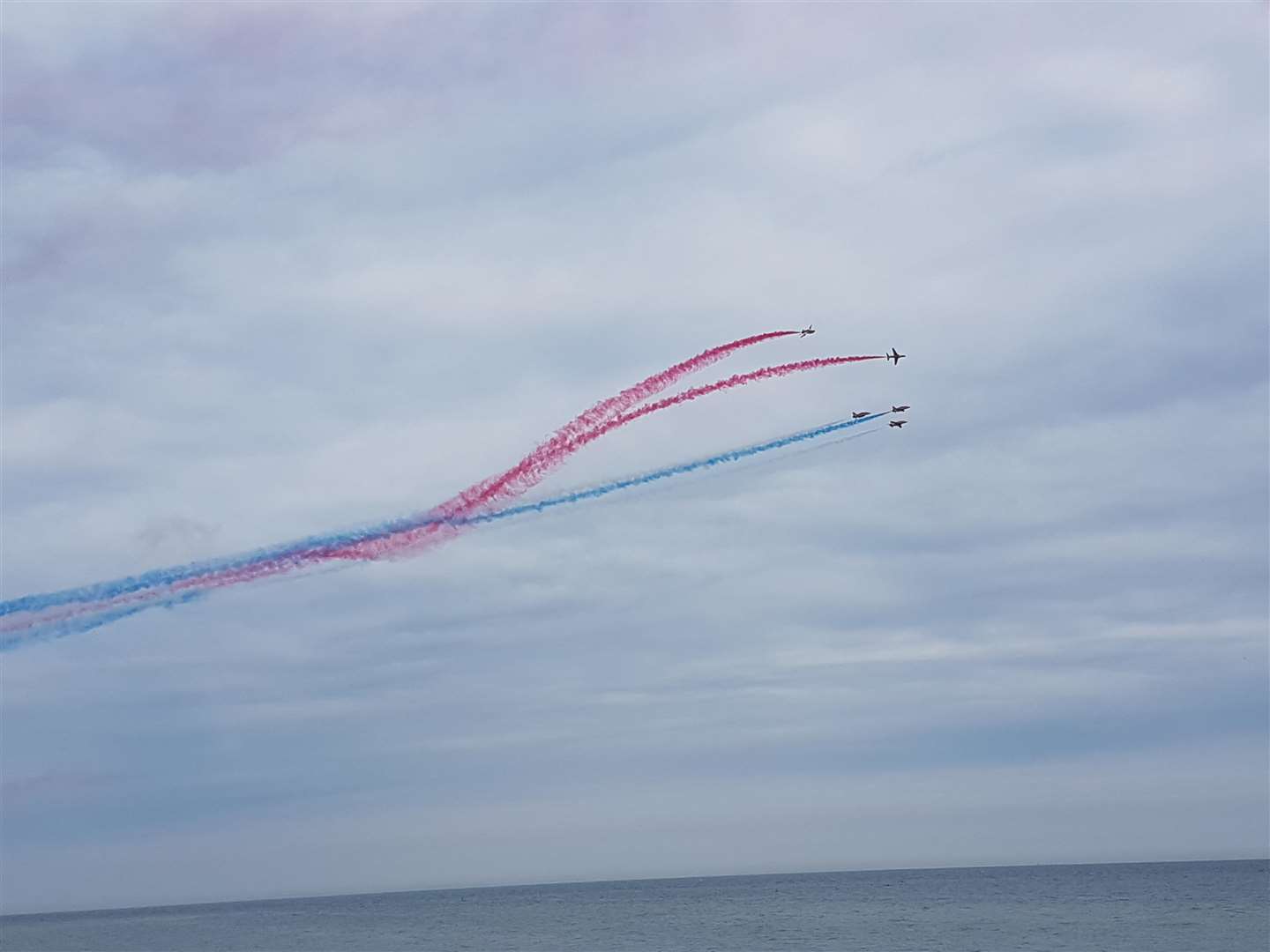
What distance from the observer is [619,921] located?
19550cm

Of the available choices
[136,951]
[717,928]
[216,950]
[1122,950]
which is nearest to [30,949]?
[136,951]

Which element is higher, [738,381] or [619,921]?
[738,381]

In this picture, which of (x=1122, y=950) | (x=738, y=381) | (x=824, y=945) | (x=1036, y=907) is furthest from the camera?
(x=1036, y=907)

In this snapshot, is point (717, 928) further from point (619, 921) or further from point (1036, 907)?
point (1036, 907)

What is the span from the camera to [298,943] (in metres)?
176

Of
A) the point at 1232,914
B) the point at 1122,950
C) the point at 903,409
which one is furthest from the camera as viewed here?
the point at 1232,914

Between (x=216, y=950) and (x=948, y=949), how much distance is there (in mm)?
Result: 95951

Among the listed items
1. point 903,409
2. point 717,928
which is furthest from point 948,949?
point 903,409

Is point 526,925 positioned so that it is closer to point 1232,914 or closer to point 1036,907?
point 1036,907

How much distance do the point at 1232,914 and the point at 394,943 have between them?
339ft

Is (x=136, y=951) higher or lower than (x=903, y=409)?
lower

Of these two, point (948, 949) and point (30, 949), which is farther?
point (30, 949)

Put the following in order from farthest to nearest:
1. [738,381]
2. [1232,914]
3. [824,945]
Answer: [1232,914], [824,945], [738,381]

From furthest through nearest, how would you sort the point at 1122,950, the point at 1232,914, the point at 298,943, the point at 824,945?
the point at 298,943
the point at 1232,914
the point at 824,945
the point at 1122,950
